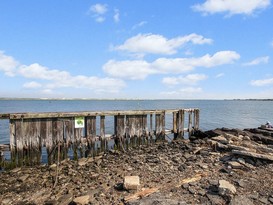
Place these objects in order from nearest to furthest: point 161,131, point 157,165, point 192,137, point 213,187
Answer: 1. point 213,187
2. point 157,165
3. point 161,131
4. point 192,137

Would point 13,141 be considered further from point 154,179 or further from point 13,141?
point 154,179

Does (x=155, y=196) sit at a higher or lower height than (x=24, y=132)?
lower

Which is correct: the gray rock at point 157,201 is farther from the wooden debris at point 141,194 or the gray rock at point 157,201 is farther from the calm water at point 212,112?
the calm water at point 212,112

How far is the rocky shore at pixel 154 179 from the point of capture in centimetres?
761

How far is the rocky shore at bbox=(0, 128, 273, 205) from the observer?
300 inches

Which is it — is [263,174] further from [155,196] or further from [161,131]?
[161,131]

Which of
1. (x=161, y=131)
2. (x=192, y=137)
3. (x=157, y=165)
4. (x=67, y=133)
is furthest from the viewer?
(x=192, y=137)

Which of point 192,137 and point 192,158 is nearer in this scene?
point 192,158

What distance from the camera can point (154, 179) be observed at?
919 cm

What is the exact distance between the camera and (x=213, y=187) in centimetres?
809

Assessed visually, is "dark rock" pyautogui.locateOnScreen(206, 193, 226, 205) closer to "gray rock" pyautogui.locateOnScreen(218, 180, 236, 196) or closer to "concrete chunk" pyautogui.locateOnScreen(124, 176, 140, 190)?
"gray rock" pyautogui.locateOnScreen(218, 180, 236, 196)

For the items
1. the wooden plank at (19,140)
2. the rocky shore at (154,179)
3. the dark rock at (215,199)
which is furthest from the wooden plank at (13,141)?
the dark rock at (215,199)

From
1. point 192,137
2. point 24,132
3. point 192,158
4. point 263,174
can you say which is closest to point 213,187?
point 263,174

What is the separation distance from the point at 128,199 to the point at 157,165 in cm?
360
